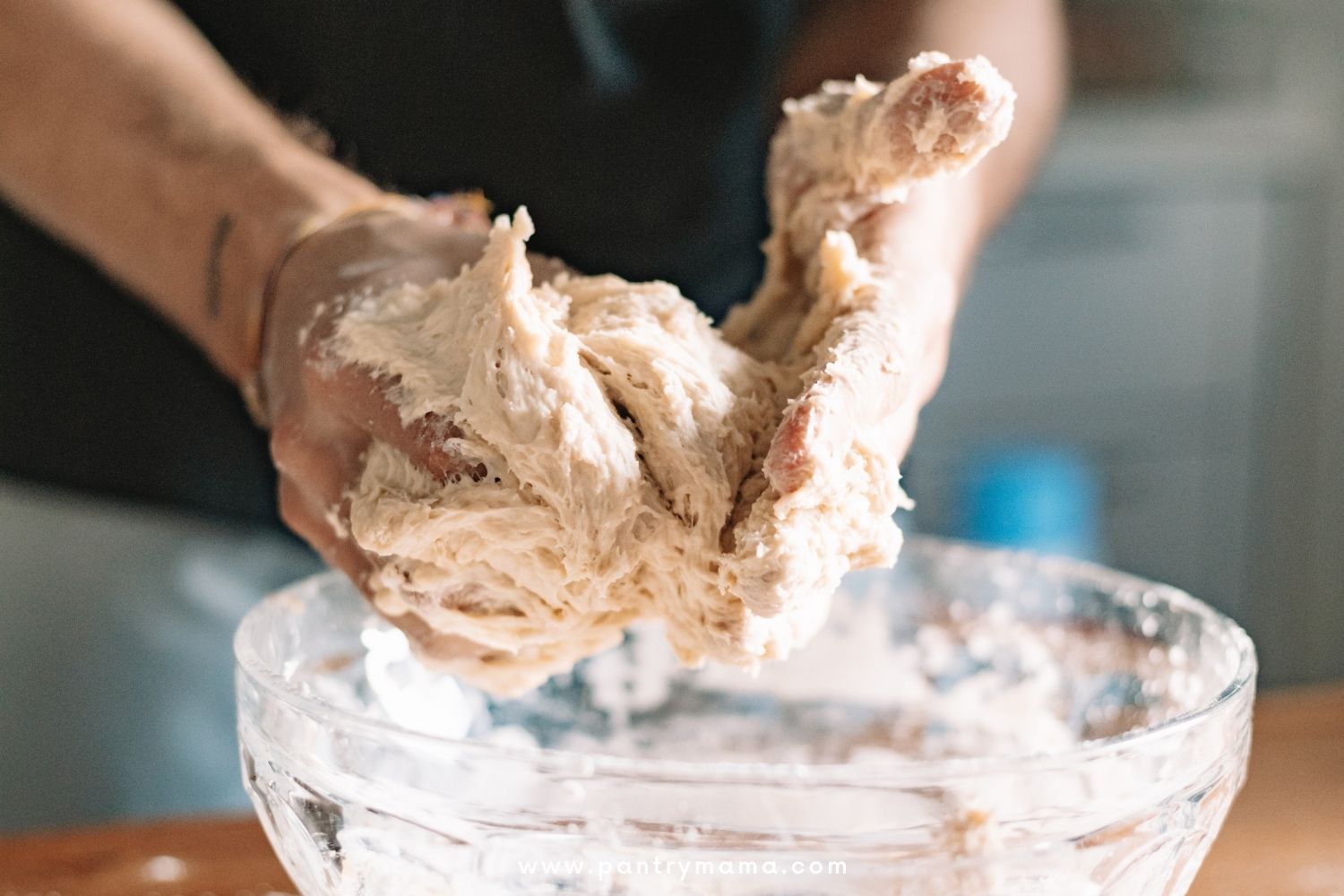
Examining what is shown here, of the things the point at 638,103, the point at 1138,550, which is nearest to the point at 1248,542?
the point at 1138,550

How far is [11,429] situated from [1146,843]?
0.86 metres

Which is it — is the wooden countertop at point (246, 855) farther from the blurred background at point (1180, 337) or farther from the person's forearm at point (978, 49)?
the blurred background at point (1180, 337)

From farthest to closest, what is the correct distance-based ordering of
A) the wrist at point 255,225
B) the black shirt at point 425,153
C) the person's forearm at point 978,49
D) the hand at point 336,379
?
the black shirt at point 425,153 → the person's forearm at point 978,49 → the wrist at point 255,225 → the hand at point 336,379

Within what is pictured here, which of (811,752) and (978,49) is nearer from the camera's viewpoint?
(811,752)

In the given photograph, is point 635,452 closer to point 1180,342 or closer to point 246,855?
point 246,855

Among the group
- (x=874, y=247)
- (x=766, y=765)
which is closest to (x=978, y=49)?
(x=874, y=247)

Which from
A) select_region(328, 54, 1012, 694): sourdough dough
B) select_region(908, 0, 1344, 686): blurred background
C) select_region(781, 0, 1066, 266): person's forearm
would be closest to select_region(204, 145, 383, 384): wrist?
select_region(328, 54, 1012, 694): sourdough dough

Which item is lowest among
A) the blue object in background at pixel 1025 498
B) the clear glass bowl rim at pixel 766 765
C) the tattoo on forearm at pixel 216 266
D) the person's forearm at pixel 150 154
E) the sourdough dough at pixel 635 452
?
the clear glass bowl rim at pixel 766 765

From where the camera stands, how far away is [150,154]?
720 millimetres

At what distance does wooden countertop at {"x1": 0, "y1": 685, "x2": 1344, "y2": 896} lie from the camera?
2.17 feet

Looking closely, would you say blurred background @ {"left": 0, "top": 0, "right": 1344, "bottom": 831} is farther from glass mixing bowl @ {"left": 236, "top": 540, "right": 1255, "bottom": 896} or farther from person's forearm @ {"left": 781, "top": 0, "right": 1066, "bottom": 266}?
glass mixing bowl @ {"left": 236, "top": 540, "right": 1255, "bottom": 896}

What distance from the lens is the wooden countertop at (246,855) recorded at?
0.66 metres

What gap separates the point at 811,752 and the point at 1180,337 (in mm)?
1506

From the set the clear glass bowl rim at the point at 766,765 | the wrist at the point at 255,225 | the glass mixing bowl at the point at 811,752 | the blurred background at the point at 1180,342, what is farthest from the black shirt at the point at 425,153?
the blurred background at the point at 1180,342
